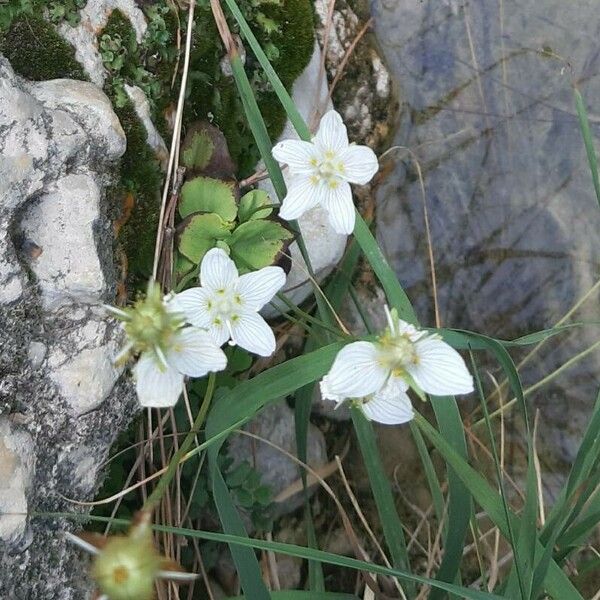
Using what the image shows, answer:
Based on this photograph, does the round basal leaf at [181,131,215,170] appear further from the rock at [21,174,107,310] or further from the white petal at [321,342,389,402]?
the white petal at [321,342,389,402]

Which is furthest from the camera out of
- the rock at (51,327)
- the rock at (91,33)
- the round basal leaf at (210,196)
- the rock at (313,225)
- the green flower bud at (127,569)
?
the rock at (313,225)

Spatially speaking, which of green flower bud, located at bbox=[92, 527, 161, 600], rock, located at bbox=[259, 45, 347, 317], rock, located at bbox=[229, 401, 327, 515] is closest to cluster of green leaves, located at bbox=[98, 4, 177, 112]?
rock, located at bbox=[259, 45, 347, 317]

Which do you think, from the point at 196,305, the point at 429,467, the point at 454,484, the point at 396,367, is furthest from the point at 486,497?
the point at 196,305

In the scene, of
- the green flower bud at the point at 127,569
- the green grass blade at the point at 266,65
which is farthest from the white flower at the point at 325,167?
the green flower bud at the point at 127,569

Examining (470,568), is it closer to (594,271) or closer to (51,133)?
(594,271)

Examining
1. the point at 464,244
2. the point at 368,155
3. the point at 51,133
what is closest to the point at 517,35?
the point at 464,244

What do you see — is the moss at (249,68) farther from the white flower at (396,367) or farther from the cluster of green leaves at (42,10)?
the white flower at (396,367)

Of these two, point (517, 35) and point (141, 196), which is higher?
point (517, 35)
